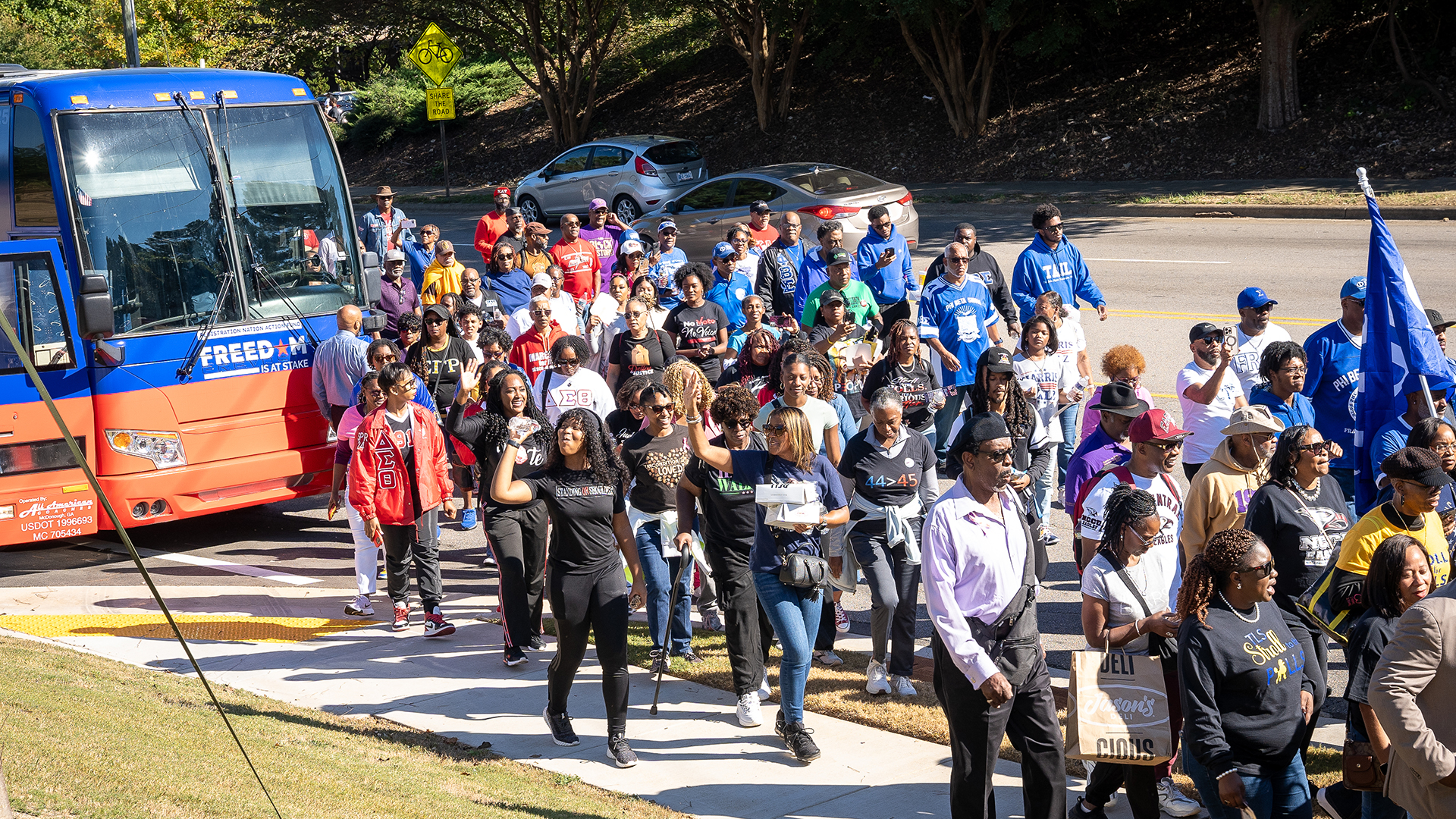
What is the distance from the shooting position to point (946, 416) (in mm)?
10445

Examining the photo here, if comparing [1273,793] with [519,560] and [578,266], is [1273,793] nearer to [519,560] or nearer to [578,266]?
[519,560]

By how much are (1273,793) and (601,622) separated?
310 cm

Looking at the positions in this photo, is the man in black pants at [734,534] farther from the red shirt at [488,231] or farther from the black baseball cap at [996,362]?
the red shirt at [488,231]

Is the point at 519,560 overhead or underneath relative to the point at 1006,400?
underneath

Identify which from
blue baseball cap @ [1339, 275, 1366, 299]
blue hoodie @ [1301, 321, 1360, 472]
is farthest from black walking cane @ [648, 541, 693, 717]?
blue baseball cap @ [1339, 275, 1366, 299]

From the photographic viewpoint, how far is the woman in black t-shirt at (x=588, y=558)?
21.0ft

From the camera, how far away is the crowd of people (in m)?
4.61

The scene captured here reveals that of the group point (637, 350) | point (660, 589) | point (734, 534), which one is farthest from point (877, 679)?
point (637, 350)

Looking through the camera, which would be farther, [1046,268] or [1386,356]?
[1046,268]

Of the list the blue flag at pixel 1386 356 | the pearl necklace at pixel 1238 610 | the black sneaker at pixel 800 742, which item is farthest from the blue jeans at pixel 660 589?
the blue flag at pixel 1386 356

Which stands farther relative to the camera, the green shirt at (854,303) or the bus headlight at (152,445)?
the green shirt at (854,303)

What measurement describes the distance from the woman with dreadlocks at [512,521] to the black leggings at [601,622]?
49.7 inches

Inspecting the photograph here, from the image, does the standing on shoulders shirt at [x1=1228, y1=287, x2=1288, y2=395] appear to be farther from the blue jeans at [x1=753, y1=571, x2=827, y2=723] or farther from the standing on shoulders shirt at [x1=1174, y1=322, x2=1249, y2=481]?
the blue jeans at [x1=753, y1=571, x2=827, y2=723]

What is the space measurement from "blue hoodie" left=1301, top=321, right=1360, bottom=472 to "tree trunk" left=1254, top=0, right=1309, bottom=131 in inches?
715
